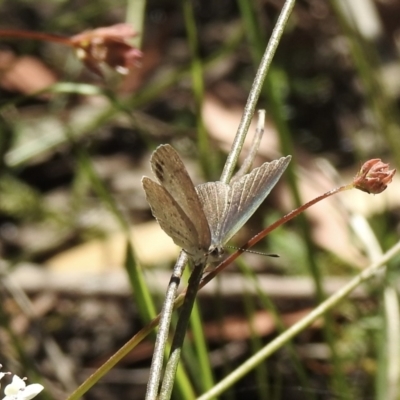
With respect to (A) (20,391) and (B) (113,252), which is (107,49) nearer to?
(A) (20,391)

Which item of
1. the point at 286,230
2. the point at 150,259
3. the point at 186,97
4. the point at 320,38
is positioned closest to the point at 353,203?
the point at 286,230

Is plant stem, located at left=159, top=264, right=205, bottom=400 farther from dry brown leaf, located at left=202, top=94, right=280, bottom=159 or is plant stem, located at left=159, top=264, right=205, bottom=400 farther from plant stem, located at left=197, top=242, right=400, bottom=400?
dry brown leaf, located at left=202, top=94, right=280, bottom=159

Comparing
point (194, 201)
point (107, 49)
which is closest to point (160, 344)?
point (194, 201)

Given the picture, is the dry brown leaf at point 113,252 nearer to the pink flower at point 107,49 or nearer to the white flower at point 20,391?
the pink flower at point 107,49

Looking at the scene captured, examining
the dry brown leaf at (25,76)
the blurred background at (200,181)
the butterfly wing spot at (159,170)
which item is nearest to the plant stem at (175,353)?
the butterfly wing spot at (159,170)

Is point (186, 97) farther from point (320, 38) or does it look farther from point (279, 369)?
point (279, 369)

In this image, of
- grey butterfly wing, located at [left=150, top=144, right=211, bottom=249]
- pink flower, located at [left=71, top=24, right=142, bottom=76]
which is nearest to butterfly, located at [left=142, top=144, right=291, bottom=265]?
grey butterfly wing, located at [left=150, top=144, right=211, bottom=249]
